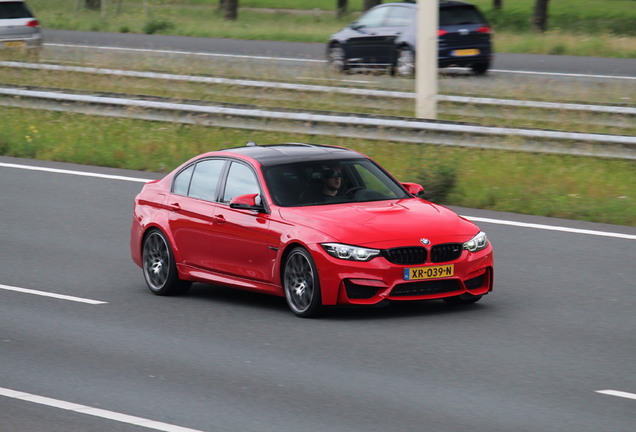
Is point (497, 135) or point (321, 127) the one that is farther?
point (321, 127)

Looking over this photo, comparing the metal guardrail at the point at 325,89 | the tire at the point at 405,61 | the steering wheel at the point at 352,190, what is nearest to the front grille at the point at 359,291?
the steering wheel at the point at 352,190

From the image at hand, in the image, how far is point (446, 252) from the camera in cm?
1006

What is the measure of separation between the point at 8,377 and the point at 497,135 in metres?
9.67

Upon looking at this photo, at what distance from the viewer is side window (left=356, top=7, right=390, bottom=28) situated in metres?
29.4

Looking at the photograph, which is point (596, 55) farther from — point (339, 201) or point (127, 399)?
point (127, 399)

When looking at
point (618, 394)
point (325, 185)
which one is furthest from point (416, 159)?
point (618, 394)

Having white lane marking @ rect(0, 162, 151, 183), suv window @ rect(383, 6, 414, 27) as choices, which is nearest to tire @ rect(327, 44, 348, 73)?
suv window @ rect(383, 6, 414, 27)

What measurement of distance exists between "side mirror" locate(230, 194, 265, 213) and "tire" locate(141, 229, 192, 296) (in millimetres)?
1175

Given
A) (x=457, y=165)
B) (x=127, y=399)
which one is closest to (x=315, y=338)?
(x=127, y=399)

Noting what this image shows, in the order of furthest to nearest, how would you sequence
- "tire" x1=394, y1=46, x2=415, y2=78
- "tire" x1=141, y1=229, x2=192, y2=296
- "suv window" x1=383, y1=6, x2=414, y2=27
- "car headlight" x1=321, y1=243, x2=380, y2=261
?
1. "suv window" x1=383, y1=6, x2=414, y2=27
2. "tire" x1=394, y1=46, x2=415, y2=78
3. "tire" x1=141, y1=229, x2=192, y2=296
4. "car headlight" x1=321, y1=243, x2=380, y2=261

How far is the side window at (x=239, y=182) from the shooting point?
11023 millimetres

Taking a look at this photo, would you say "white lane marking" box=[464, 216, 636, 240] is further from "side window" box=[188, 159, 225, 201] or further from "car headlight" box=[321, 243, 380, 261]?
"car headlight" box=[321, 243, 380, 261]

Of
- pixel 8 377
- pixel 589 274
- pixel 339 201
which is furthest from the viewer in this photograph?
pixel 589 274

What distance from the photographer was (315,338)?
9.58 metres
